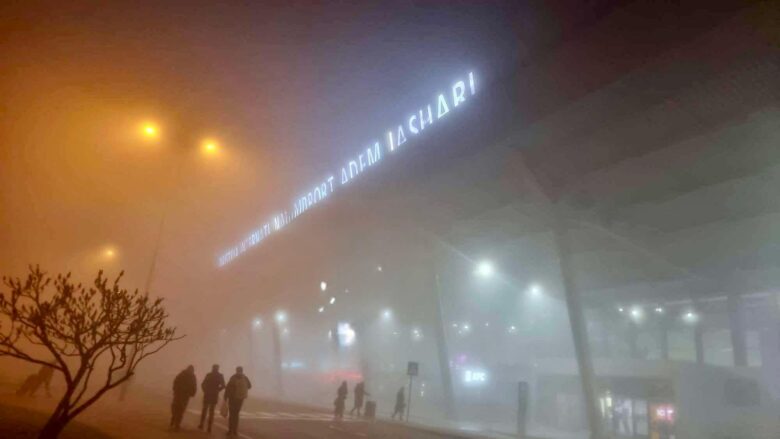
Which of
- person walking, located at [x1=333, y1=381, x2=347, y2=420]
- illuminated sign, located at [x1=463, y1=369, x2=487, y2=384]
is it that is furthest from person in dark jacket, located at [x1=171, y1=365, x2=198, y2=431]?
illuminated sign, located at [x1=463, y1=369, x2=487, y2=384]

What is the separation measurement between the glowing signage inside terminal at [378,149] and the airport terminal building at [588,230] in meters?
0.12

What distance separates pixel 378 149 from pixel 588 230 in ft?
42.2

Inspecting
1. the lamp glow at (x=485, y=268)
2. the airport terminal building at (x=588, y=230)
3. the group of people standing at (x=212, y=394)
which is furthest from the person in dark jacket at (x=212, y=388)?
the lamp glow at (x=485, y=268)

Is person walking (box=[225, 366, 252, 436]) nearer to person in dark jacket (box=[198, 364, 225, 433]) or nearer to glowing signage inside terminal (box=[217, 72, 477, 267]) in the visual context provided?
person in dark jacket (box=[198, 364, 225, 433])

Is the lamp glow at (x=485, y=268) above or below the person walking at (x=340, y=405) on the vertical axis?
above

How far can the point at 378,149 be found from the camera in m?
29.2

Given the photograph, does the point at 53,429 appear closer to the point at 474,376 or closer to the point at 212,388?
the point at 212,388

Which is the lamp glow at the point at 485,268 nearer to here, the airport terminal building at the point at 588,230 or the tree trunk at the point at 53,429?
the airport terminal building at the point at 588,230

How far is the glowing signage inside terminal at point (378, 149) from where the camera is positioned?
74.5ft

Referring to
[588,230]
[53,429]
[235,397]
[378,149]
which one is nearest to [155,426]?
[235,397]

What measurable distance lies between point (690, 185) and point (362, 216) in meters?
20.6

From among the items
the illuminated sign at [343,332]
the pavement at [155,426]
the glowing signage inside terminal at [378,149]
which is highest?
the glowing signage inside terminal at [378,149]

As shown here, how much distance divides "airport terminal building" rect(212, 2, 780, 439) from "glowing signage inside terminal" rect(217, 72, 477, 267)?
12 centimetres

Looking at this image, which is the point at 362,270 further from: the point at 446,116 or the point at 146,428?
the point at 146,428
